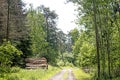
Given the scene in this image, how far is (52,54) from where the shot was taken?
74062 mm

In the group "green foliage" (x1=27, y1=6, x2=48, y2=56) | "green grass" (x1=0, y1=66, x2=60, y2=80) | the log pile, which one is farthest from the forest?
"green foliage" (x1=27, y1=6, x2=48, y2=56)

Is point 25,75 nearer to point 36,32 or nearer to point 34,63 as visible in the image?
point 34,63

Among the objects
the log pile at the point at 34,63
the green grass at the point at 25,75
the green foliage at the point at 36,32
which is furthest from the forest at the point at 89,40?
the green foliage at the point at 36,32

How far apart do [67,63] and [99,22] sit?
231 ft

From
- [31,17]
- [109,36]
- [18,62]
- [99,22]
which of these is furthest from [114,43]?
[31,17]

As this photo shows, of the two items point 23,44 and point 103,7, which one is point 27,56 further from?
point 103,7

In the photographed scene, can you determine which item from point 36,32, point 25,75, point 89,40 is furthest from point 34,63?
point 25,75

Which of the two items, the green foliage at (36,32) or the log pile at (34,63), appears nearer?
the log pile at (34,63)

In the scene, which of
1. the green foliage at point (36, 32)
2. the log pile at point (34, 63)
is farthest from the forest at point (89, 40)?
the green foliage at point (36, 32)

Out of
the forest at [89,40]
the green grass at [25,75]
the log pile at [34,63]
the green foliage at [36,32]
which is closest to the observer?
the green grass at [25,75]

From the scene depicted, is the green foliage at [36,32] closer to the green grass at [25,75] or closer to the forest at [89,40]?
the forest at [89,40]

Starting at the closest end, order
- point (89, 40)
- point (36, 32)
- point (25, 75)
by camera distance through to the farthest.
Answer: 1. point (25, 75)
2. point (89, 40)
3. point (36, 32)

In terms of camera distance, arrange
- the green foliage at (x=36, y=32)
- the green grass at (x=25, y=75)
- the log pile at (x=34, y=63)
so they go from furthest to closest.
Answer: the green foliage at (x=36, y=32), the log pile at (x=34, y=63), the green grass at (x=25, y=75)

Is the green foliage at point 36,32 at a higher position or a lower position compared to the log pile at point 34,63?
higher
